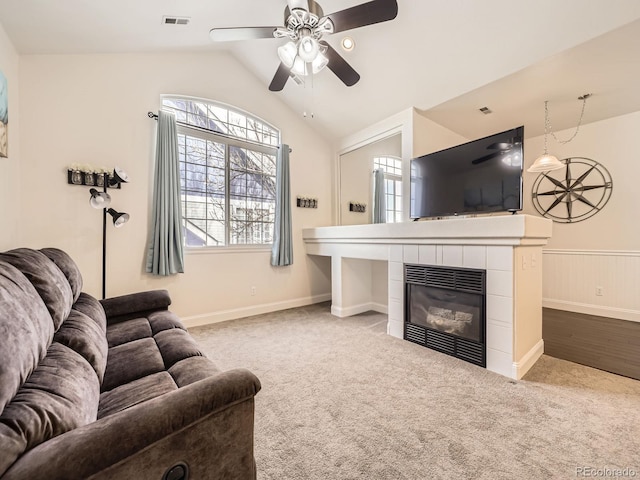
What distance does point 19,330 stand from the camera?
0.88 metres

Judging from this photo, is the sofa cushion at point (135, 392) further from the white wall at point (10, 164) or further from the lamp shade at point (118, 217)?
the lamp shade at point (118, 217)

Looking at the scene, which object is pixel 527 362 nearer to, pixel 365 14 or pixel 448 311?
pixel 448 311

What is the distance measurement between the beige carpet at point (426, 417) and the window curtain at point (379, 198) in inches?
75.2

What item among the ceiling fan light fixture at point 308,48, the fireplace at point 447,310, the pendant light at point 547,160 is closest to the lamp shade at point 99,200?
the ceiling fan light fixture at point 308,48

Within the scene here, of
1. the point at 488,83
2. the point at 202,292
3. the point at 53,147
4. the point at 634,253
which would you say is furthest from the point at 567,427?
the point at 53,147

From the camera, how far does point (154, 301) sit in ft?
8.04

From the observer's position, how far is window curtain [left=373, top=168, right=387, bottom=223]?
406 cm

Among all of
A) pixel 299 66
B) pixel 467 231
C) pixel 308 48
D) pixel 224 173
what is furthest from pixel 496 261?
pixel 224 173

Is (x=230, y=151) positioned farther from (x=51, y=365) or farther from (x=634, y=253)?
(x=634, y=253)

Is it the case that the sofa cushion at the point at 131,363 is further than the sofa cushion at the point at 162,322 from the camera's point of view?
No

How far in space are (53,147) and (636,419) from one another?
16.6 feet

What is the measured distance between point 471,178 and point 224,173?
3074mm

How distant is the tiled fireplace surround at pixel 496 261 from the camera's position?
225 cm

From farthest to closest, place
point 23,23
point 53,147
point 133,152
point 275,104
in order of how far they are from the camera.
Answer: point 275,104, point 133,152, point 53,147, point 23,23
